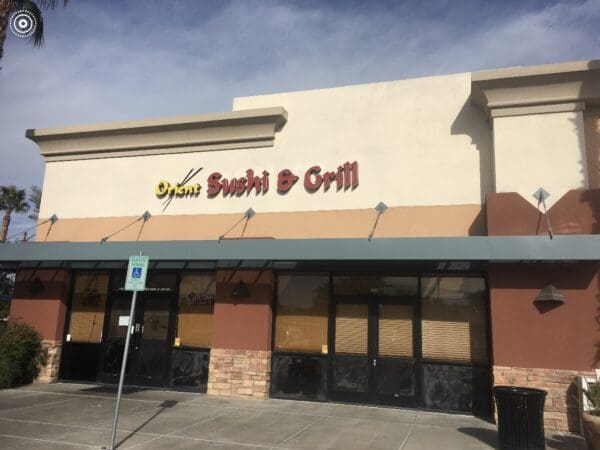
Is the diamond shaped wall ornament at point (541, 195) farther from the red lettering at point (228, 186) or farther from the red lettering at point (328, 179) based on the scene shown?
the red lettering at point (228, 186)

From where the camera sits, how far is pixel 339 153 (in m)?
13.6

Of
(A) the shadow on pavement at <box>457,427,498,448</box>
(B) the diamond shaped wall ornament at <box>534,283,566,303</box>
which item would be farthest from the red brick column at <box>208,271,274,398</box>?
(B) the diamond shaped wall ornament at <box>534,283,566,303</box>

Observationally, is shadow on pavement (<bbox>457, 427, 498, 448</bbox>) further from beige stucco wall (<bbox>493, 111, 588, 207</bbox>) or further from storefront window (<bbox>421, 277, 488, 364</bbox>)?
beige stucco wall (<bbox>493, 111, 588, 207</bbox>)

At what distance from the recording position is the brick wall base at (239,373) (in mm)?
12750

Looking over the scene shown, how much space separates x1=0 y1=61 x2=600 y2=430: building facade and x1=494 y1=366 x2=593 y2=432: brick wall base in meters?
0.04

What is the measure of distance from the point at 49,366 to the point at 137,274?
8335 millimetres

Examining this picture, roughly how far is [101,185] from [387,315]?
9973 millimetres

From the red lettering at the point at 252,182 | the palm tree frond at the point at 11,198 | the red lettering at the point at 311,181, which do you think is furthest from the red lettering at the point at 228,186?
the palm tree frond at the point at 11,198

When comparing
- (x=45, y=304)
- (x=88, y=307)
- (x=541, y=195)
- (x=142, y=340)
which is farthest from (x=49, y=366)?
(x=541, y=195)

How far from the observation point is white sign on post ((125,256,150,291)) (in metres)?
8.37

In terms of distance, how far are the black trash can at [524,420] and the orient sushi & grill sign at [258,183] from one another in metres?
6.85

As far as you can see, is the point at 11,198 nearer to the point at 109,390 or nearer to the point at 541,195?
the point at 109,390

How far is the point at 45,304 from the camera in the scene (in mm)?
14961

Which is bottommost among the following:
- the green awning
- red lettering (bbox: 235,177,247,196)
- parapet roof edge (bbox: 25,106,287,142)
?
the green awning
